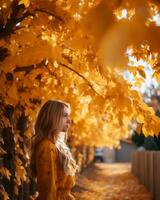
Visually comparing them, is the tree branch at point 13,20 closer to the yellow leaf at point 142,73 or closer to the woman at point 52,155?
the yellow leaf at point 142,73

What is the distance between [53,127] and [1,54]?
2.07 m

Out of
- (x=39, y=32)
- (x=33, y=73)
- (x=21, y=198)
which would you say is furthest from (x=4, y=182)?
(x=39, y=32)

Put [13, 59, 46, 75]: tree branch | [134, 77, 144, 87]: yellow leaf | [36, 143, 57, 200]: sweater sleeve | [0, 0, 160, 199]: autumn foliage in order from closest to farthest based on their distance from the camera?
1. [36, 143, 57, 200]: sweater sleeve
2. [0, 0, 160, 199]: autumn foliage
3. [134, 77, 144, 87]: yellow leaf
4. [13, 59, 46, 75]: tree branch

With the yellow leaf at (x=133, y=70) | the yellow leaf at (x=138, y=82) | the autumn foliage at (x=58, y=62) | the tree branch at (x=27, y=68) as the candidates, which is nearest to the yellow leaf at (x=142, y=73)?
the autumn foliage at (x=58, y=62)

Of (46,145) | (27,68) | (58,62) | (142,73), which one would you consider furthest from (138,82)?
(46,145)

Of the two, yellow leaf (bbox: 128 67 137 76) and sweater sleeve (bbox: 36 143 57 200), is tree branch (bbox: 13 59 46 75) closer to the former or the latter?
yellow leaf (bbox: 128 67 137 76)

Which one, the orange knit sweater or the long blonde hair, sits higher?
the long blonde hair

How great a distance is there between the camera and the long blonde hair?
162 inches

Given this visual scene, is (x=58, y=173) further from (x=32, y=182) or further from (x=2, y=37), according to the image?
(x=32, y=182)

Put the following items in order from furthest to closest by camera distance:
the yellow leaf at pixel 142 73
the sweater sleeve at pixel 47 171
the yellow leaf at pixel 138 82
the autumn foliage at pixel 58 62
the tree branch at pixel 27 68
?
the tree branch at pixel 27 68 → the yellow leaf at pixel 138 82 → the autumn foliage at pixel 58 62 → the yellow leaf at pixel 142 73 → the sweater sleeve at pixel 47 171

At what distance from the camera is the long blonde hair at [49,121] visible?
13.5 ft

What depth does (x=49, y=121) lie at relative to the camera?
4.14 metres

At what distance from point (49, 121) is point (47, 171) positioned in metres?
0.38

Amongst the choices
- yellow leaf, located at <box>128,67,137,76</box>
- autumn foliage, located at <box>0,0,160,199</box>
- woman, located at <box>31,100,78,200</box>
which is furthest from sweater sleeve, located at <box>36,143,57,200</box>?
yellow leaf, located at <box>128,67,137,76</box>
